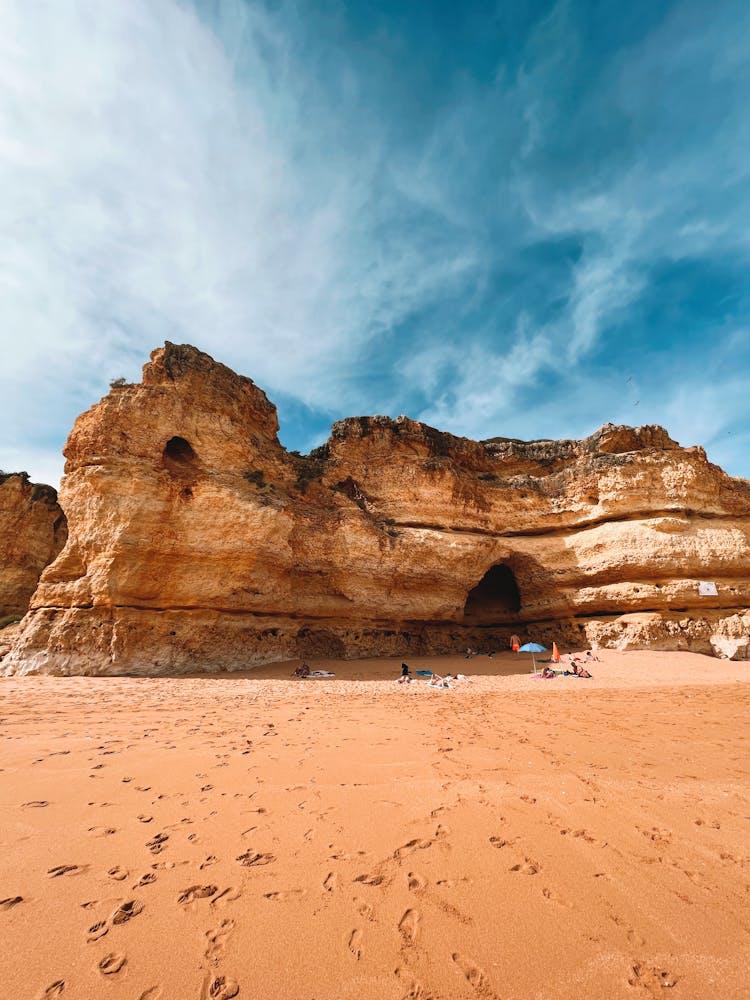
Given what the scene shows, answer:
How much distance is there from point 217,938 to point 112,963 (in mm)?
426

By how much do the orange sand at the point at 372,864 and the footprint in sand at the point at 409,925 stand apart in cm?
1

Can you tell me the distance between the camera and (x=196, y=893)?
2.25m

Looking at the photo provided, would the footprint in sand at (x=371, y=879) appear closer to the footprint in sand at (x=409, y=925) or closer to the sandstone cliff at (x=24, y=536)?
the footprint in sand at (x=409, y=925)

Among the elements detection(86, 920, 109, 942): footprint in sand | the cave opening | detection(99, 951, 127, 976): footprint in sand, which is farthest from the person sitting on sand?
the cave opening

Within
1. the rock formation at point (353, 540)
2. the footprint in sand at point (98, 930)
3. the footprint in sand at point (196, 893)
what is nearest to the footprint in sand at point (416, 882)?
the footprint in sand at point (196, 893)

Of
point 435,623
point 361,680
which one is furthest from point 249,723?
point 435,623

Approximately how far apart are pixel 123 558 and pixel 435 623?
13.1 meters

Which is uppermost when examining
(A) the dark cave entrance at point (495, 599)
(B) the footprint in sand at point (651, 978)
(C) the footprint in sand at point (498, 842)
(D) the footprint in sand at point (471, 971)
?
(A) the dark cave entrance at point (495, 599)

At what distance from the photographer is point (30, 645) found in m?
12.0

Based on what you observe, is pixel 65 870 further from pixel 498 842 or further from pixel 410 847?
pixel 498 842

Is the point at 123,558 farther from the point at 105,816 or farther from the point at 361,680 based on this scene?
the point at 105,816

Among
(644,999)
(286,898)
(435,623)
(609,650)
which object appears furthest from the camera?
(435,623)

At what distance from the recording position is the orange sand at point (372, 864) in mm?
1784

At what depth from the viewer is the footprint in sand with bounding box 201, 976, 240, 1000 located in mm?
1653
